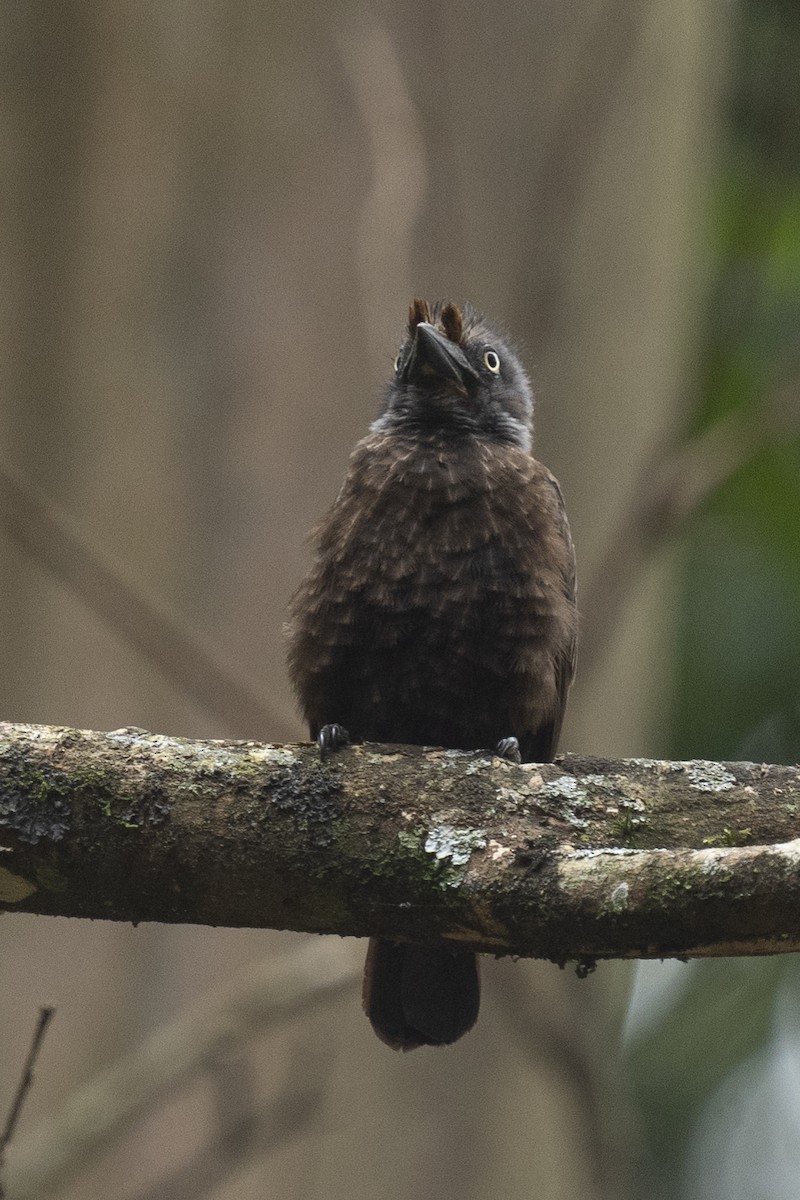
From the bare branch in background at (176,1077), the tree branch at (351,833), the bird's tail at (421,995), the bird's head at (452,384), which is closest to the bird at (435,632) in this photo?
the bird's tail at (421,995)

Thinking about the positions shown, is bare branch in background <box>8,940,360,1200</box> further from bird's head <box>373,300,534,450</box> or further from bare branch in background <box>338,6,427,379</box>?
bare branch in background <box>338,6,427,379</box>

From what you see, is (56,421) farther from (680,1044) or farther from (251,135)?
(680,1044)

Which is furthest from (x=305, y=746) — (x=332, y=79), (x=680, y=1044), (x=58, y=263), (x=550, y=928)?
(x=680, y=1044)

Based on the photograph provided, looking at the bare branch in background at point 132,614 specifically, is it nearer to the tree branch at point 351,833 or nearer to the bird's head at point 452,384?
the bird's head at point 452,384

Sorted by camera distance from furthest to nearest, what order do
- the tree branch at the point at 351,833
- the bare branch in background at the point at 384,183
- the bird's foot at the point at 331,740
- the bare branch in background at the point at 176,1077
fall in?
1. the bare branch in background at the point at 384,183
2. the bare branch in background at the point at 176,1077
3. the bird's foot at the point at 331,740
4. the tree branch at the point at 351,833

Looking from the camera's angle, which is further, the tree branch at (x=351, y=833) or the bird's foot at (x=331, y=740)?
the bird's foot at (x=331, y=740)

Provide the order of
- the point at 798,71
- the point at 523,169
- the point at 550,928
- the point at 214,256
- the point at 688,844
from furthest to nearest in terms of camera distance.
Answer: the point at 798,71 → the point at 523,169 → the point at 214,256 → the point at 688,844 → the point at 550,928

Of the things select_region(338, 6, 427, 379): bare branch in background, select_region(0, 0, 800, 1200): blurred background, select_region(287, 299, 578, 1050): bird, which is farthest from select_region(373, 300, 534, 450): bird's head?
select_region(287, 299, 578, 1050): bird
